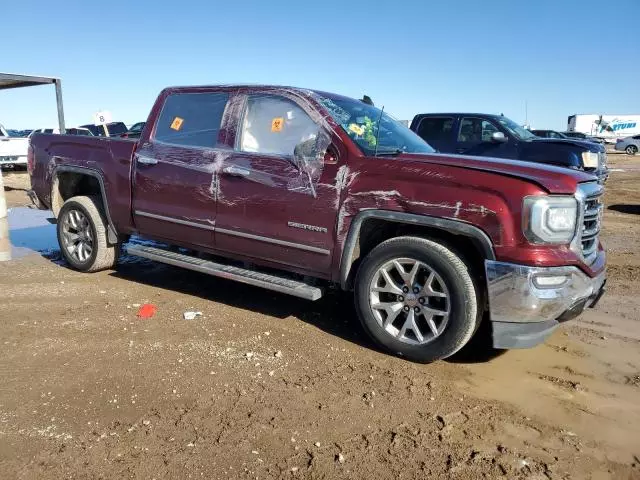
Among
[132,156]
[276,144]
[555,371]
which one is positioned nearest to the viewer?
[555,371]

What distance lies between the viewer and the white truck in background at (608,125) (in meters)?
55.9

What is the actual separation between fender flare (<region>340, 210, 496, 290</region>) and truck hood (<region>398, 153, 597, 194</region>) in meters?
0.40

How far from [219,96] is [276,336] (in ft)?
7.32

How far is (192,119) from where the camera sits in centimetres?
494

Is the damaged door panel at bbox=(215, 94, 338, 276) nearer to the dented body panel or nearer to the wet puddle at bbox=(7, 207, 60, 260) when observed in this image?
the dented body panel

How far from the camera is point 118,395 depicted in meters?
3.22

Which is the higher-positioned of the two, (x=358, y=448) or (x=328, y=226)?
(x=328, y=226)

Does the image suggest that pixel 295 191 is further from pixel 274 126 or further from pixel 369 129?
pixel 369 129

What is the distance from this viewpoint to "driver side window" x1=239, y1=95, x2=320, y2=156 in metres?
4.26

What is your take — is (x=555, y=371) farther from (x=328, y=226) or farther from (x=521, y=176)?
(x=328, y=226)

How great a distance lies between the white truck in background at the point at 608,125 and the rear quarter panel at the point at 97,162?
59.3m

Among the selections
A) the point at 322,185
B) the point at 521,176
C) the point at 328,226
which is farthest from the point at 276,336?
the point at 521,176

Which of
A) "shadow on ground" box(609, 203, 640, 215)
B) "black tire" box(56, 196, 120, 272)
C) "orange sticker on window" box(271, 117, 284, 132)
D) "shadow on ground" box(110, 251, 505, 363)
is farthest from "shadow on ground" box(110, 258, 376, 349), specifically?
"shadow on ground" box(609, 203, 640, 215)

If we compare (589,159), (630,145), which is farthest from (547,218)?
(630,145)
